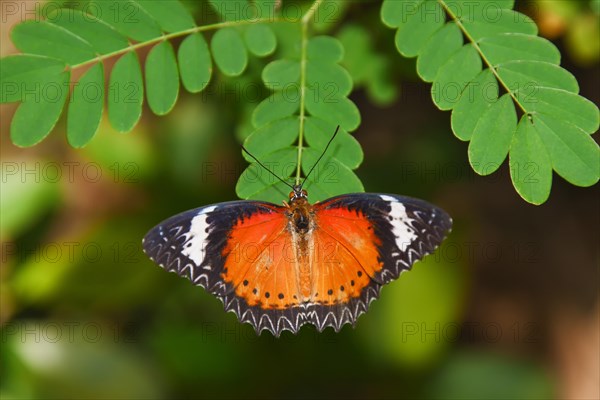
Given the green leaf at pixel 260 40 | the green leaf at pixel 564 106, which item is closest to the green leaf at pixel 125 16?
the green leaf at pixel 260 40

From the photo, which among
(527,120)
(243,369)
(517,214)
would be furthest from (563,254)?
(527,120)

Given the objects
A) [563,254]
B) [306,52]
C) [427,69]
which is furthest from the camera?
[563,254]

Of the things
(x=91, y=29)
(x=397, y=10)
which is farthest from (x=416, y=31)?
(x=91, y=29)

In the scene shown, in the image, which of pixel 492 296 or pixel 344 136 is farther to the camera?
pixel 492 296

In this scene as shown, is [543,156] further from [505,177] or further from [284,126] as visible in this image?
[505,177]

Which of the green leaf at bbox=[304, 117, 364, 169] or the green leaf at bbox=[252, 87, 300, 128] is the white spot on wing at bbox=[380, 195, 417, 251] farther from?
the green leaf at bbox=[252, 87, 300, 128]

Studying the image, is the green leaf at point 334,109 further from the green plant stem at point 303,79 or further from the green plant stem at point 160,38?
the green plant stem at point 160,38
